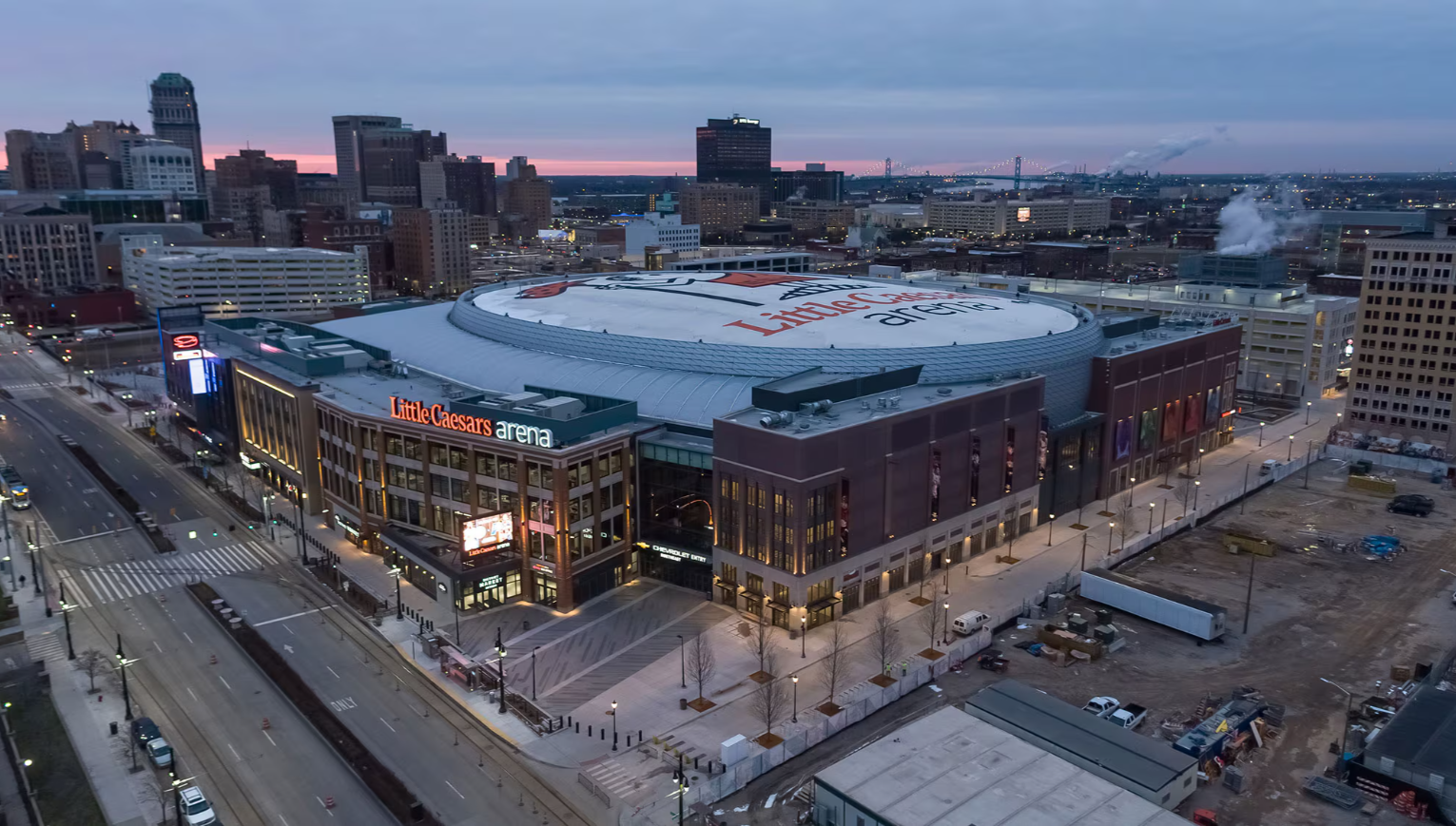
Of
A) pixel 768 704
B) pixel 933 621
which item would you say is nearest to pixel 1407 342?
pixel 933 621

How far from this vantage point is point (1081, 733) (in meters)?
57.5

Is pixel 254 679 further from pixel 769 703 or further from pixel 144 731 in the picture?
pixel 769 703

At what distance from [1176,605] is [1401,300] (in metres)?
79.2

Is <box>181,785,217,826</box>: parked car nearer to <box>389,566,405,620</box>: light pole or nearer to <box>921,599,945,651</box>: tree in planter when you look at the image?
<box>389,566,405,620</box>: light pole

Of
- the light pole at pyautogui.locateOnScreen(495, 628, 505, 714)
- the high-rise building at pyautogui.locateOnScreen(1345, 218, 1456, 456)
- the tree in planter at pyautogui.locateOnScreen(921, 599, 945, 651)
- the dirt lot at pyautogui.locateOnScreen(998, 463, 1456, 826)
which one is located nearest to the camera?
the dirt lot at pyautogui.locateOnScreen(998, 463, 1456, 826)

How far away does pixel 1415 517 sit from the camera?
102250 mm

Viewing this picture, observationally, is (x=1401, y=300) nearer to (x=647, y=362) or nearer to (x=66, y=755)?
(x=647, y=362)

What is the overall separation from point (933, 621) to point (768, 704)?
61.1ft

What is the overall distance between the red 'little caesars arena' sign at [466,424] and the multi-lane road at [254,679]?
17.5 meters

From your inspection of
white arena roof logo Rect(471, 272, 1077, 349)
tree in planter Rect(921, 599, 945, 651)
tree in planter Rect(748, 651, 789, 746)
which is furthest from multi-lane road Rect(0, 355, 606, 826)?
white arena roof logo Rect(471, 272, 1077, 349)

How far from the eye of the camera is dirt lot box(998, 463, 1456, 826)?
5847 cm

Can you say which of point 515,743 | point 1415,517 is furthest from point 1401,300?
point 515,743

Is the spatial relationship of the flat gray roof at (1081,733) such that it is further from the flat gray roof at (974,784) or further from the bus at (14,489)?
the bus at (14,489)

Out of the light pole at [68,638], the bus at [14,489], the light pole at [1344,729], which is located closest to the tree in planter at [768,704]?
Answer: the light pole at [1344,729]
